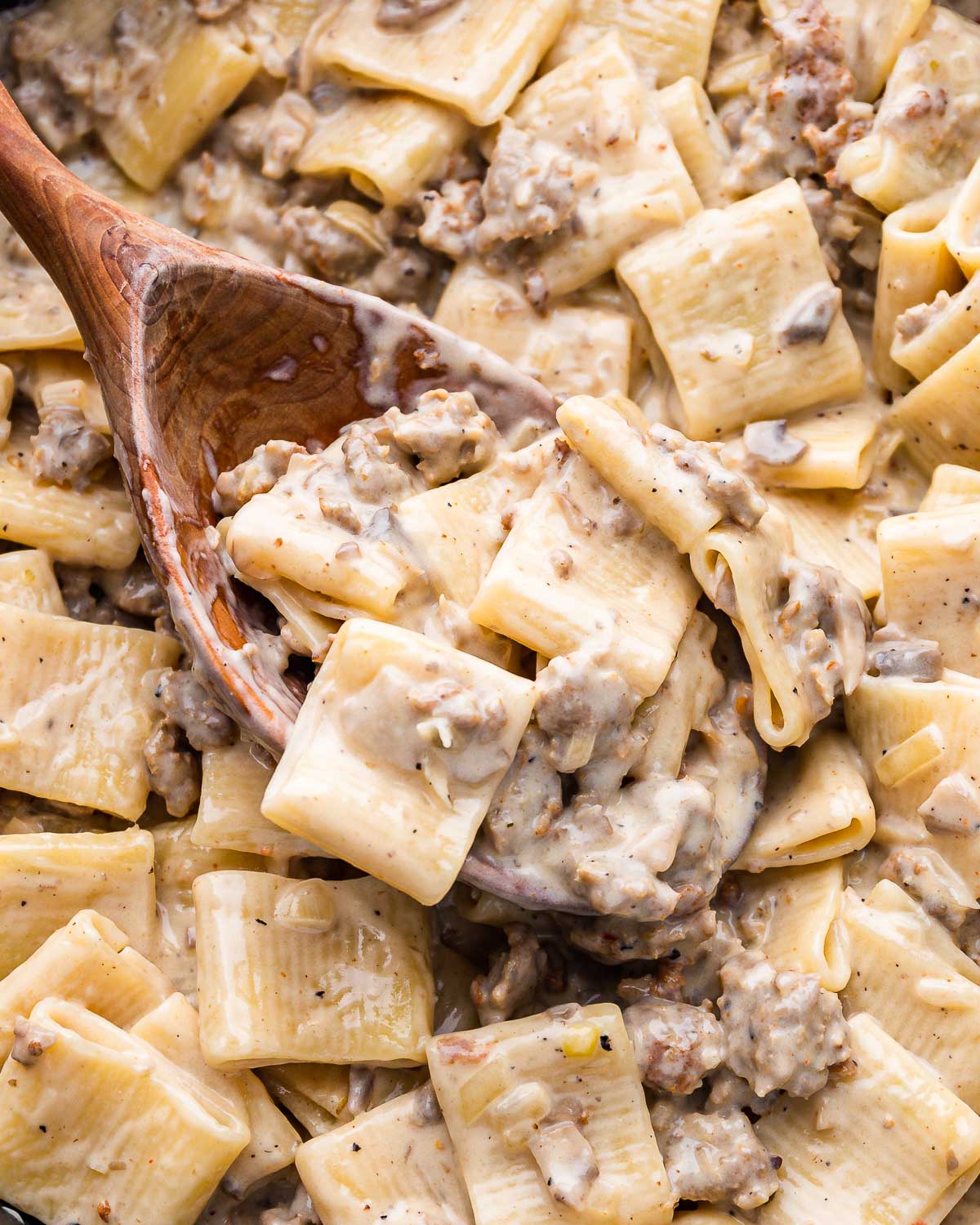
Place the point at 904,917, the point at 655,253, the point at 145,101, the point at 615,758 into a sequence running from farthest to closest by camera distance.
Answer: the point at 145,101
the point at 655,253
the point at 904,917
the point at 615,758

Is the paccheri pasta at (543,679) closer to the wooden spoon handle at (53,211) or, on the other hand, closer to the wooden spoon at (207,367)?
the wooden spoon at (207,367)

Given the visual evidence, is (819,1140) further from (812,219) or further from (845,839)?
(812,219)

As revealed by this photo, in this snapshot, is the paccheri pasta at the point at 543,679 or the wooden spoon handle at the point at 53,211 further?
the wooden spoon handle at the point at 53,211

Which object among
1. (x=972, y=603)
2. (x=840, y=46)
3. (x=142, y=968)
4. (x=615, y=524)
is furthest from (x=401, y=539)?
(x=840, y=46)

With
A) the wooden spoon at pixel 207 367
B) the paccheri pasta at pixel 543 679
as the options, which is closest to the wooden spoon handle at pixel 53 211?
the wooden spoon at pixel 207 367

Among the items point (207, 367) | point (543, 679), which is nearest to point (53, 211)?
point (207, 367)

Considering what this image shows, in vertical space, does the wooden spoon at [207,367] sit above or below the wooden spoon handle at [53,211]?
below

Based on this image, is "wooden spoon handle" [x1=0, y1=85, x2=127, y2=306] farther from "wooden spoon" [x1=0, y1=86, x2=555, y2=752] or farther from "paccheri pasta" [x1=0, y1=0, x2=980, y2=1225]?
"paccheri pasta" [x1=0, y1=0, x2=980, y2=1225]
